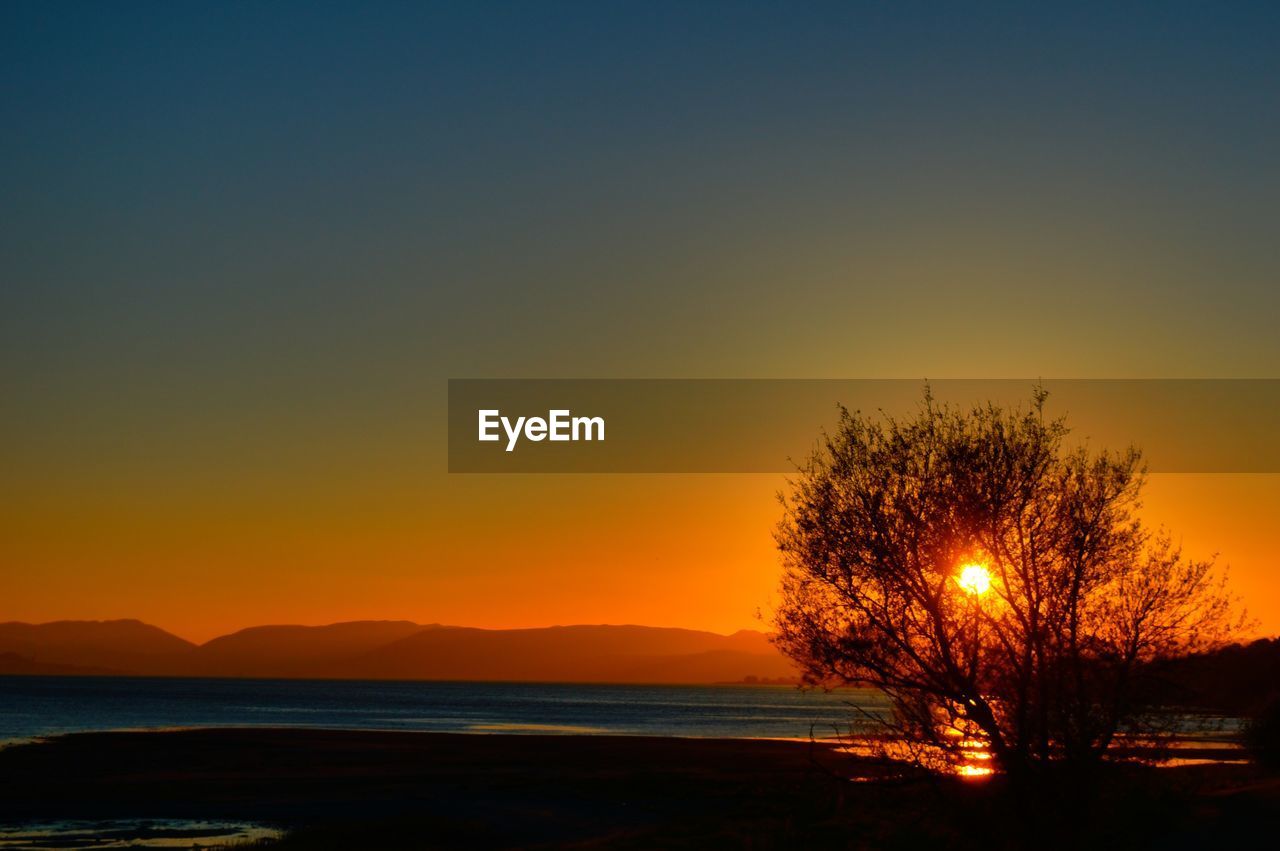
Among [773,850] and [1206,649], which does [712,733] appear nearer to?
[773,850]

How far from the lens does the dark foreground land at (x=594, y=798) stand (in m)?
27.2

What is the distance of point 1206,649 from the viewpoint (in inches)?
1005

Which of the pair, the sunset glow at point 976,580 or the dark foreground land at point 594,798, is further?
the dark foreground land at point 594,798

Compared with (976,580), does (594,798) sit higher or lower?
lower

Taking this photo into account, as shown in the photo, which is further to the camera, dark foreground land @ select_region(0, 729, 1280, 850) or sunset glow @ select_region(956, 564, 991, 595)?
dark foreground land @ select_region(0, 729, 1280, 850)

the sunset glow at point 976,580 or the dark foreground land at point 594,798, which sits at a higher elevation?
the sunset glow at point 976,580

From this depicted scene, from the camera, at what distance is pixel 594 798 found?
5234cm

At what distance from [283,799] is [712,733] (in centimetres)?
6771

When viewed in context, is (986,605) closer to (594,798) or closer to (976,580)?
(976,580)

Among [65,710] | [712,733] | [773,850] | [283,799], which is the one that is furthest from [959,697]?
[65,710]

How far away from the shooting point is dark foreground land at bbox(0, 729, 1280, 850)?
27.2m

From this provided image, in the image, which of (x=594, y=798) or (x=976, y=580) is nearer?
(x=976, y=580)

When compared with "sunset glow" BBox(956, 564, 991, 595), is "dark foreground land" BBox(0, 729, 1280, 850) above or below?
below

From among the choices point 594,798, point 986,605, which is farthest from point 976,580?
point 594,798
